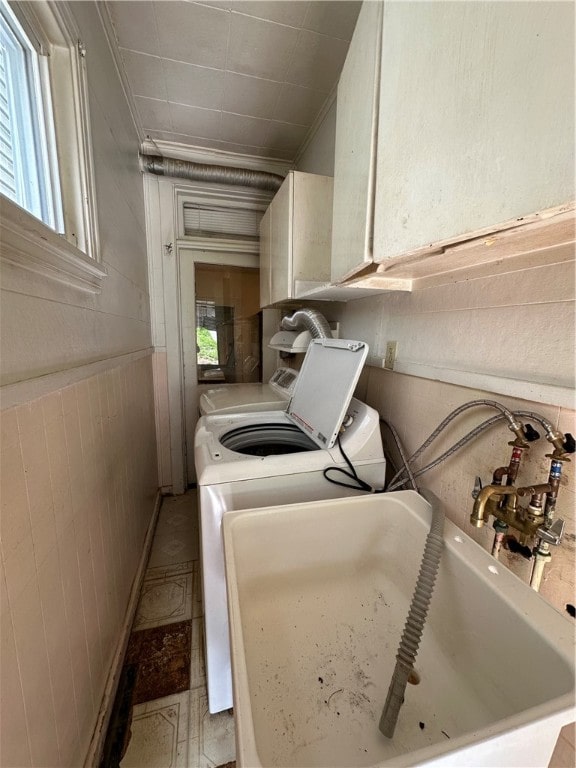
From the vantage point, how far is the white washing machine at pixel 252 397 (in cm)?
164

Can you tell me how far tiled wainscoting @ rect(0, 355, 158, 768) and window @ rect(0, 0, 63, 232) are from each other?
58cm

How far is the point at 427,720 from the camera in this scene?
65cm

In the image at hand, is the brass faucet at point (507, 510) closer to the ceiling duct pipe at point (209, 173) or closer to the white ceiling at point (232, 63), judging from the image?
the white ceiling at point (232, 63)

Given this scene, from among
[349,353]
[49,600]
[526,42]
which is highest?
[526,42]

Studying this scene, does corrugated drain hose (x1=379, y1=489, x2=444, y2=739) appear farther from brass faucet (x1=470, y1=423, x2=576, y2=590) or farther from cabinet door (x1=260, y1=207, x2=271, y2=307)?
cabinet door (x1=260, y1=207, x2=271, y2=307)

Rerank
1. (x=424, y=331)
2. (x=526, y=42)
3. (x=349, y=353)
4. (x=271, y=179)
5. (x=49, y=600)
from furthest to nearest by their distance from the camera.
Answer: (x=271, y=179) → (x=349, y=353) → (x=424, y=331) → (x=49, y=600) → (x=526, y=42)

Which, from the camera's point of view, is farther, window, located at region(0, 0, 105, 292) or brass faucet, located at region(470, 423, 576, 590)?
window, located at region(0, 0, 105, 292)

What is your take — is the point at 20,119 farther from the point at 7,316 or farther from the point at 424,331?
the point at 424,331

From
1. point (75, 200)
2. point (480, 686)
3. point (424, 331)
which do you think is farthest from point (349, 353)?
point (75, 200)

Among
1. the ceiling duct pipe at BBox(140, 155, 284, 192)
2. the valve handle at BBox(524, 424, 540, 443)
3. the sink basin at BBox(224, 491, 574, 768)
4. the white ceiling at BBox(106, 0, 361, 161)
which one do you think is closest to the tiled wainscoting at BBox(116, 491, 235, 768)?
the sink basin at BBox(224, 491, 574, 768)

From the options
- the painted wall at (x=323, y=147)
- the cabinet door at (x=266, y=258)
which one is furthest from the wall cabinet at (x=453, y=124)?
the cabinet door at (x=266, y=258)

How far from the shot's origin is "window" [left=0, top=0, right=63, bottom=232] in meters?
0.81

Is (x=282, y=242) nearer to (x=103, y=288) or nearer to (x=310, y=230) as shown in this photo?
(x=310, y=230)

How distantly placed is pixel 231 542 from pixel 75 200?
1.24 metres
